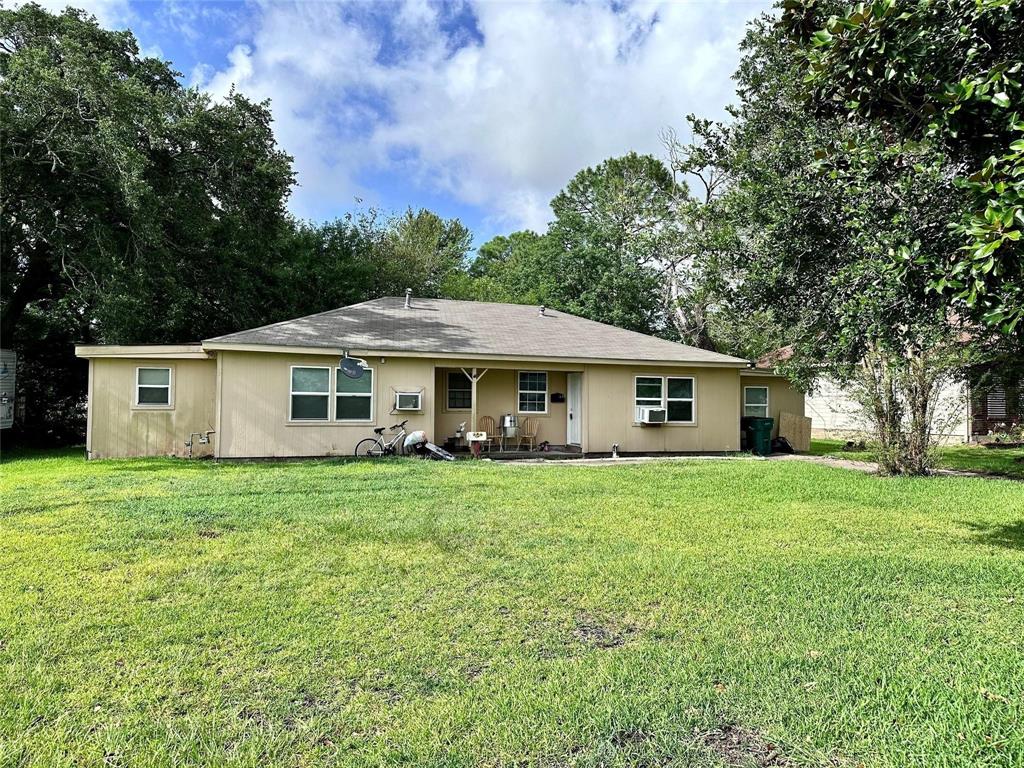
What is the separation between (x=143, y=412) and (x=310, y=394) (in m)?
3.66

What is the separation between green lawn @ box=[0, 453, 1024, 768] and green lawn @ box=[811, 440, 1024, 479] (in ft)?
19.2

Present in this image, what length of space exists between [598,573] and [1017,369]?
11.9 metres

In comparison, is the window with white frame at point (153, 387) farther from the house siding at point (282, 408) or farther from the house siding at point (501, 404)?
the house siding at point (501, 404)

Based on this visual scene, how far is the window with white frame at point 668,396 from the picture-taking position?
45.5 feet

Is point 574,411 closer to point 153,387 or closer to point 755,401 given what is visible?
point 755,401

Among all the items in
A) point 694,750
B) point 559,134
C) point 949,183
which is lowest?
point 694,750

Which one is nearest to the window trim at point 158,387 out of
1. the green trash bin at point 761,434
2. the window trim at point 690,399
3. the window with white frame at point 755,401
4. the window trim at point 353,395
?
the window trim at point 353,395

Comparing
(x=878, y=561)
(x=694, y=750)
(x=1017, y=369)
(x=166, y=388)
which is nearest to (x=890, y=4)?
(x=878, y=561)

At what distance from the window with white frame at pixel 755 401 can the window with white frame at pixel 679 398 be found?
2389mm

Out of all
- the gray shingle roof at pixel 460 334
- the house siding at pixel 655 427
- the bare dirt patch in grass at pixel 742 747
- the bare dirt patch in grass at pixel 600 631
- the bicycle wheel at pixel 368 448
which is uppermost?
the gray shingle roof at pixel 460 334

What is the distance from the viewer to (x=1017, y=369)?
11.7 meters

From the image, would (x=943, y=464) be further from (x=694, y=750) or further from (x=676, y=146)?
(x=676, y=146)

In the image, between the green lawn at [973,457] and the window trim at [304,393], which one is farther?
the window trim at [304,393]

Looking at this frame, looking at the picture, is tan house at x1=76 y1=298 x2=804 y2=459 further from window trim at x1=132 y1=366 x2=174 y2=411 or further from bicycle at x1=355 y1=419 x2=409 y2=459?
bicycle at x1=355 y1=419 x2=409 y2=459
